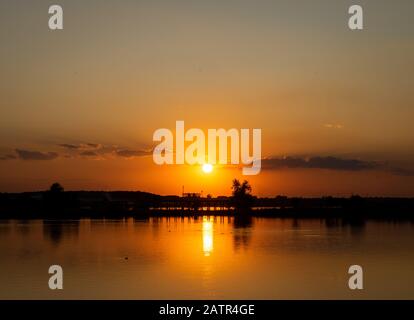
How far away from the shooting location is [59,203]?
147750 mm

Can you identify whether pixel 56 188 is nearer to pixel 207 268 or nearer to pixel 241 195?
pixel 241 195

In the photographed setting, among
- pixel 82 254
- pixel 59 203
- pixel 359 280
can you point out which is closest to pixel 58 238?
pixel 82 254

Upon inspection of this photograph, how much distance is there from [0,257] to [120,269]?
43.9ft

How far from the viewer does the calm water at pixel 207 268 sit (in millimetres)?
32406

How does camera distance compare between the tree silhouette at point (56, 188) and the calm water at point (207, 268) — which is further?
the tree silhouette at point (56, 188)

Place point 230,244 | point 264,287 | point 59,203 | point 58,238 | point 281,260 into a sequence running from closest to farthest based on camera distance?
1. point 264,287
2. point 281,260
3. point 230,244
4. point 58,238
5. point 59,203

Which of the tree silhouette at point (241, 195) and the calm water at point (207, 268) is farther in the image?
the tree silhouette at point (241, 195)

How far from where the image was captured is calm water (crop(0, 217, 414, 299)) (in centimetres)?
3241

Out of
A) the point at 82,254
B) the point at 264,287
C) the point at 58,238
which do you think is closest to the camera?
the point at 264,287

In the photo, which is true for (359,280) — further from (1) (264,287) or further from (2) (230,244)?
(2) (230,244)

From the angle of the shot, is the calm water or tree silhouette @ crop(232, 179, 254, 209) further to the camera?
tree silhouette @ crop(232, 179, 254, 209)

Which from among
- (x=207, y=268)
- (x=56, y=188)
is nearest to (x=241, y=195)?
(x=56, y=188)
